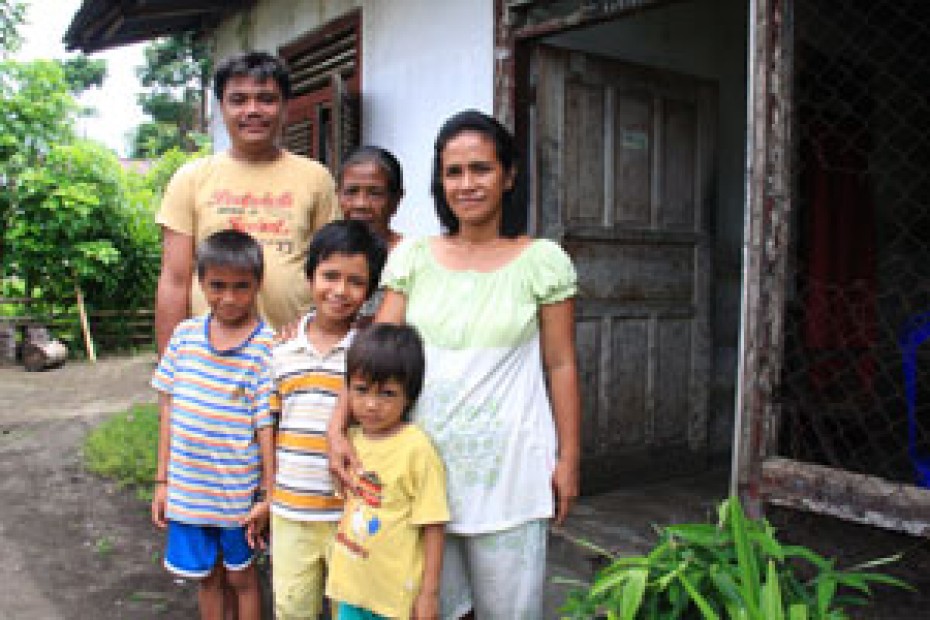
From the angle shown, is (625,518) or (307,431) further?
(625,518)

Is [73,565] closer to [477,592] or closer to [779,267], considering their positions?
[477,592]

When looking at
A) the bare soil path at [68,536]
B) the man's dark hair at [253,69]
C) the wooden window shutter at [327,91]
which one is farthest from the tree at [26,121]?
the man's dark hair at [253,69]

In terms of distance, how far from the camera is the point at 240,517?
7.20 ft

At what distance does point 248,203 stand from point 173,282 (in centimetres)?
33

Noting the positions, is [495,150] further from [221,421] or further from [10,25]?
[10,25]

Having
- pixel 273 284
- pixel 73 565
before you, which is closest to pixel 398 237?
pixel 273 284

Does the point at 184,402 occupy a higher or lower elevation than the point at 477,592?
higher

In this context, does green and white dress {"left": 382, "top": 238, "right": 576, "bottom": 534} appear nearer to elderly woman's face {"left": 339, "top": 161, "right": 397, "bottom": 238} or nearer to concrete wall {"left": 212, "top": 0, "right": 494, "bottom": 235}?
elderly woman's face {"left": 339, "top": 161, "right": 397, "bottom": 238}

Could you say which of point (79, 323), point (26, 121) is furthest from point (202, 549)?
point (26, 121)

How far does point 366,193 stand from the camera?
8.06 ft

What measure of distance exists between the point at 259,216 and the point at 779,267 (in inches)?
62.2

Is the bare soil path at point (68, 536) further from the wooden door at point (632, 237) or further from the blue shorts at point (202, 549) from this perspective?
the wooden door at point (632, 237)

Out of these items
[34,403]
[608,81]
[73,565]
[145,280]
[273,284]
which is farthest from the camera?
[145,280]

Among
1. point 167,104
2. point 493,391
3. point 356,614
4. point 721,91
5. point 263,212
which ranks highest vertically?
point 167,104
